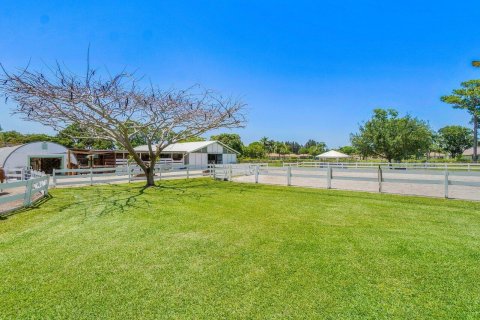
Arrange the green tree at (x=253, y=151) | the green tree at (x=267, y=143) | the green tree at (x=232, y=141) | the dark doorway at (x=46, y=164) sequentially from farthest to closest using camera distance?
the green tree at (x=267, y=143), the green tree at (x=253, y=151), the green tree at (x=232, y=141), the dark doorway at (x=46, y=164)

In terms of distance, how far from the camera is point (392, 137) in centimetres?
2720

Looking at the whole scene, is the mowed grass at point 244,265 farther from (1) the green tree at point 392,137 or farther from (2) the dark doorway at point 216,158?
(2) the dark doorway at point 216,158

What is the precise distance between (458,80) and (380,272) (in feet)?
103

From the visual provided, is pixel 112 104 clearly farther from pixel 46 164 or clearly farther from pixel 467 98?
pixel 467 98

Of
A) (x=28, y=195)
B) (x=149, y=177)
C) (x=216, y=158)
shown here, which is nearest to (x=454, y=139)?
(x=216, y=158)

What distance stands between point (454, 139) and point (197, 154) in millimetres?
65414

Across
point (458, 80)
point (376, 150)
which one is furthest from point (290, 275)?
point (458, 80)

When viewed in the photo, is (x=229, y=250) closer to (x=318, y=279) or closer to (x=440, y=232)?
(x=318, y=279)

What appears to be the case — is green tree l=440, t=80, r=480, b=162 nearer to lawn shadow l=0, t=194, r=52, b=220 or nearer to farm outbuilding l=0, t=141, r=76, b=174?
lawn shadow l=0, t=194, r=52, b=220

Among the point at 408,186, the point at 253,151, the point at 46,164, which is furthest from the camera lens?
the point at 253,151

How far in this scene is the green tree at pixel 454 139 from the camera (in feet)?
208

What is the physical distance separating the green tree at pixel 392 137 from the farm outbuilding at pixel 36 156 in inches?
1111

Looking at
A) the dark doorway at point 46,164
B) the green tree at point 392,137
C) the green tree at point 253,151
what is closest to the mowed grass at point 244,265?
the dark doorway at point 46,164

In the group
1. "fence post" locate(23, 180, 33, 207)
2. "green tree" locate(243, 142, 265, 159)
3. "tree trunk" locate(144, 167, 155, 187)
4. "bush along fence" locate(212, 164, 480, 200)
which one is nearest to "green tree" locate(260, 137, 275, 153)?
"green tree" locate(243, 142, 265, 159)
